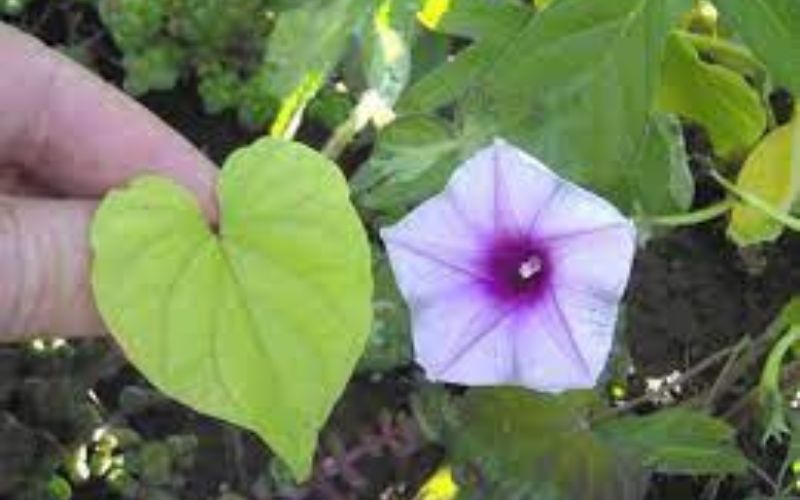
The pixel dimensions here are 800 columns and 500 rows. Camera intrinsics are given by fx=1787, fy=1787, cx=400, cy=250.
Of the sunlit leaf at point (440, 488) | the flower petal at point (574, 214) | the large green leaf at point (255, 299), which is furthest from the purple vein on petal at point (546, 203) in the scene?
the sunlit leaf at point (440, 488)

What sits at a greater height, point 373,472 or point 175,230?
Answer: point 175,230

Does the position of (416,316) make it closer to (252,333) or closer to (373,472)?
(252,333)

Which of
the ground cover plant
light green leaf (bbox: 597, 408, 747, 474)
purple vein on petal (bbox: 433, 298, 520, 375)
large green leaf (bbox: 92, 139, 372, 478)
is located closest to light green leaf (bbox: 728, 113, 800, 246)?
the ground cover plant

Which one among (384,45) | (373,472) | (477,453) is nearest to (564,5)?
(384,45)

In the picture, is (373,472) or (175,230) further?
(373,472)

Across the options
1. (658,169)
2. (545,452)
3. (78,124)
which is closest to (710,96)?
(658,169)

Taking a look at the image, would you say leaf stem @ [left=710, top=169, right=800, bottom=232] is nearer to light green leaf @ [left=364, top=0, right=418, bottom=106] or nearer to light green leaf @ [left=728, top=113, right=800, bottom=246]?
light green leaf @ [left=728, top=113, right=800, bottom=246]

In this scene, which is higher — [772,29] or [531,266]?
[772,29]

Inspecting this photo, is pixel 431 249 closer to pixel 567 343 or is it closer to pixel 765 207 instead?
pixel 567 343
